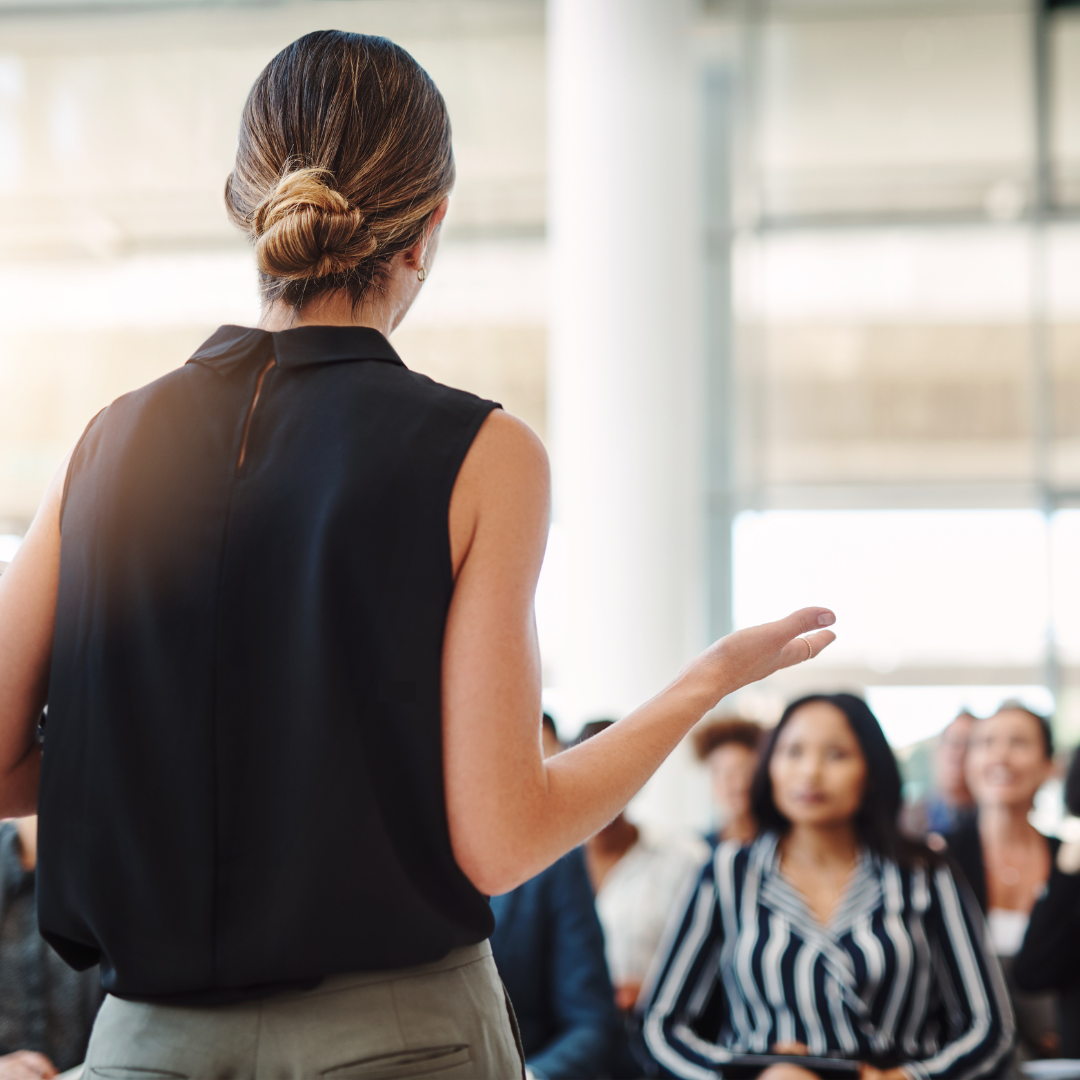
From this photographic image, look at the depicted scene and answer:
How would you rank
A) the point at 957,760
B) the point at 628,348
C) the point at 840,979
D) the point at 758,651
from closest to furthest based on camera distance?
the point at 758,651, the point at 840,979, the point at 957,760, the point at 628,348

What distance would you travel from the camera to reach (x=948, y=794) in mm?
5008

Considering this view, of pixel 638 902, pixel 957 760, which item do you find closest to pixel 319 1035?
pixel 638 902

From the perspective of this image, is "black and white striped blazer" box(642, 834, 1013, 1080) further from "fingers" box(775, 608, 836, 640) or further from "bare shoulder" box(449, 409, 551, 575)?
"bare shoulder" box(449, 409, 551, 575)

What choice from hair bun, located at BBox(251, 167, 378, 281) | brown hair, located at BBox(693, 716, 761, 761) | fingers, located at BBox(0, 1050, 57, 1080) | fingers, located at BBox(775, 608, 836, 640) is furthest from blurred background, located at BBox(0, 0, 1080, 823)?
hair bun, located at BBox(251, 167, 378, 281)

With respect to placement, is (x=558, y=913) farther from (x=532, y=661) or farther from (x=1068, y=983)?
(x=532, y=661)

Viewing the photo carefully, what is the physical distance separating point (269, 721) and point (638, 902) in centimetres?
297

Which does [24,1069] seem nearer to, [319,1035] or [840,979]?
[319,1035]

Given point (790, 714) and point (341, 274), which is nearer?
point (341, 274)

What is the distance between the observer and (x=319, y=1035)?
771 mm

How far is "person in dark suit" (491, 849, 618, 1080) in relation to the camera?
2.62 m

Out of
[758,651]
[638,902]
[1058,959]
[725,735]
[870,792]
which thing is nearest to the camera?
[758,651]

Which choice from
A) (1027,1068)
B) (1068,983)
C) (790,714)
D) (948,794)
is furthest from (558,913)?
(948,794)

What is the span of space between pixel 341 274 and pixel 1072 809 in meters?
3.41

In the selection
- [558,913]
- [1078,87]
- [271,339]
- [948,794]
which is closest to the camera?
[271,339]
